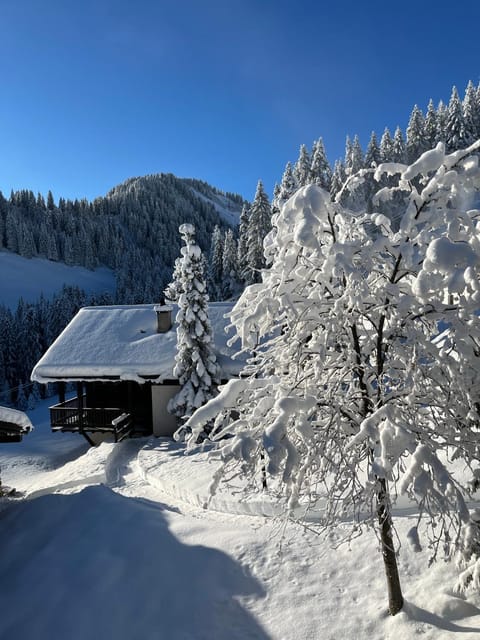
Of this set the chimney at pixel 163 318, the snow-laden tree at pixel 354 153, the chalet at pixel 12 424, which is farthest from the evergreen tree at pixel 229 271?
the chalet at pixel 12 424

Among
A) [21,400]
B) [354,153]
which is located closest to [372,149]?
[354,153]

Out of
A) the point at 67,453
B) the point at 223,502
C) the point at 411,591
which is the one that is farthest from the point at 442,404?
the point at 67,453

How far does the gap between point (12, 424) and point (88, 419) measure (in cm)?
830

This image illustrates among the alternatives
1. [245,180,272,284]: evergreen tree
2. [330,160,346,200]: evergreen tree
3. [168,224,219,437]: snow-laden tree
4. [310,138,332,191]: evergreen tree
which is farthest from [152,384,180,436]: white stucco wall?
[310,138,332,191]: evergreen tree

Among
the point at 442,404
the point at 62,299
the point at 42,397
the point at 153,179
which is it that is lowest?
the point at 42,397

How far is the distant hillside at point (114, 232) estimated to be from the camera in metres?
104

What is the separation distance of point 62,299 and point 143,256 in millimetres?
63170

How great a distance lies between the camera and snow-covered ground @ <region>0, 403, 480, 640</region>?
18.4 feet

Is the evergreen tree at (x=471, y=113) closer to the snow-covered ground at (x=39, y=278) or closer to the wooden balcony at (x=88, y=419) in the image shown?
the wooden balcony at (x=88, y=419)

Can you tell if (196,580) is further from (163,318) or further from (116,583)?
(163,318)

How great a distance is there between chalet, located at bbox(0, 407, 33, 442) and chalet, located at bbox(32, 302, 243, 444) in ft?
20.6

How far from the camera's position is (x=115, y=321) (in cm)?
2186

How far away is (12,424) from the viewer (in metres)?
11.0

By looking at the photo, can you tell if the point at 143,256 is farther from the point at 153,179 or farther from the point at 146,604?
the point at 146,604
